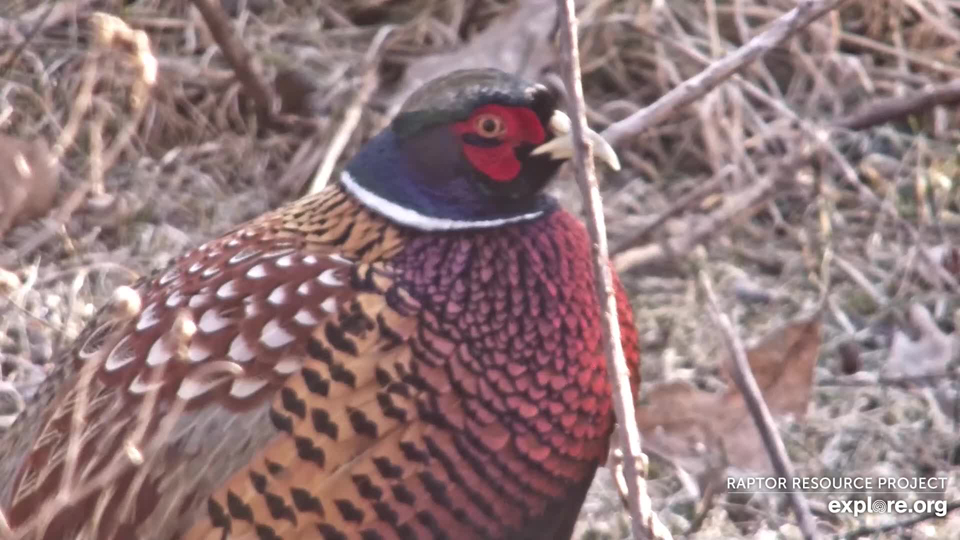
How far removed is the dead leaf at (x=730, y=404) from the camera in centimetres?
275

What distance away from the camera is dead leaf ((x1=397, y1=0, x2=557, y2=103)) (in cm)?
364

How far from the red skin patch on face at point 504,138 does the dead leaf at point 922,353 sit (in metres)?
1.31

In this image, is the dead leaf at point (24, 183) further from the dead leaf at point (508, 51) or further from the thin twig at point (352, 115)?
the dead leaf at point (508, 51)

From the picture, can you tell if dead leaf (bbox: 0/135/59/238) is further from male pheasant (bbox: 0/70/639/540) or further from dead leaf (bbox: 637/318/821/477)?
dead leaf (bbox: 637/318/821/477)

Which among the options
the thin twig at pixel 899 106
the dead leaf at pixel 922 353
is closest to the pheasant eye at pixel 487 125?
the dead leaf at pixel 922 353

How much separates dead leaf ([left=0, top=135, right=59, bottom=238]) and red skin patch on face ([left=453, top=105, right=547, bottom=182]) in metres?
1.10

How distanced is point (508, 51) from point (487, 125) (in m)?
1.57

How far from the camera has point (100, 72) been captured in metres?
3.71

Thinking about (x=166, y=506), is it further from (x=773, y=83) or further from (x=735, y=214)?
(x=773, y=83)

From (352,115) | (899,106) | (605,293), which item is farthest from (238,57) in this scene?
(605,293)

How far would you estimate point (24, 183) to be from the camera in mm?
3105

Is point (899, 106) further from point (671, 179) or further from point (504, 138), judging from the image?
point (504, 138)

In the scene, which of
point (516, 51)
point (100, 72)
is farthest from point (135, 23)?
point (516, 51)

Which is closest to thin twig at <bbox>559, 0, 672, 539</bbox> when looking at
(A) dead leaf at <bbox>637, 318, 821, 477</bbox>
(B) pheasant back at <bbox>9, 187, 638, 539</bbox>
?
(B) pheasant back at <bbox>9, 187, 638, 539</bbox>
